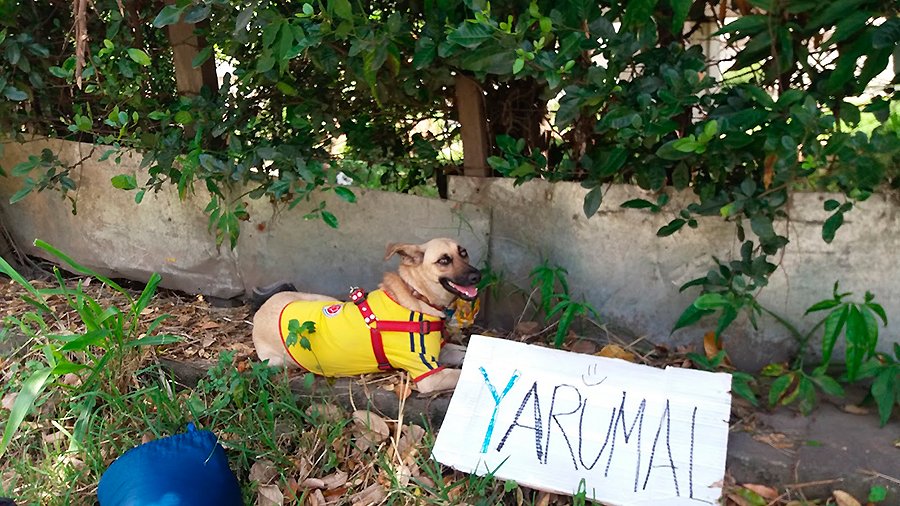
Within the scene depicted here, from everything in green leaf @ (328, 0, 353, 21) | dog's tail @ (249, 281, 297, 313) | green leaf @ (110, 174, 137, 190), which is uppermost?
green leaf @ (328, 0, 353, 21)

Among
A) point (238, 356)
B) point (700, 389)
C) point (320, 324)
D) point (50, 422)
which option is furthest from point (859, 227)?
point (50, 422)

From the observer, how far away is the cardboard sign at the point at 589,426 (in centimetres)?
223

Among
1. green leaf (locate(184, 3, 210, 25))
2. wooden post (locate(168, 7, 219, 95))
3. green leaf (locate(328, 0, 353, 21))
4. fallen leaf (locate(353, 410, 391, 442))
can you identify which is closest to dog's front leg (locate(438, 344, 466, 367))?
fallen leaf (locate(353, 410, 391, 442))

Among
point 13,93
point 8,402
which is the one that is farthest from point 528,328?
point 13,93

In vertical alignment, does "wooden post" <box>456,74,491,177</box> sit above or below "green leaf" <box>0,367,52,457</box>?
above

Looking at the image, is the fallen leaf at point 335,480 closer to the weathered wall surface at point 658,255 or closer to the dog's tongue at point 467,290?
the dog's tongue at point 467,290

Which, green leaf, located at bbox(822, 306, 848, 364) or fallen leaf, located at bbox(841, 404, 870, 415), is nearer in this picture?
green leaf, located at bbox(822, 306, 848, 364)

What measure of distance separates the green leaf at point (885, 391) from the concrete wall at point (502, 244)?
374 millimetres

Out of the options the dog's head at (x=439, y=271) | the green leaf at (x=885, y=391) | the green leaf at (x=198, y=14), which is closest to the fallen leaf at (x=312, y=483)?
the dog's head at (x=439, y=271)

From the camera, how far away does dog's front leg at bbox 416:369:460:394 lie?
8.84 ft

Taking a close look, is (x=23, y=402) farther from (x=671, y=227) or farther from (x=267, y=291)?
(x=671, y=227)

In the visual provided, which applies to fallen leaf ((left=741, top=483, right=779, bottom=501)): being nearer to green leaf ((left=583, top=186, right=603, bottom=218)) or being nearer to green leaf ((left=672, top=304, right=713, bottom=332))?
green leaf ((left=672, top=304, right=713, bottom=332))

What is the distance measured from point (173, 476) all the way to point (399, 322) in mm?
939

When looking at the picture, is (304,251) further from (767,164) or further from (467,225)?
(767,164)
